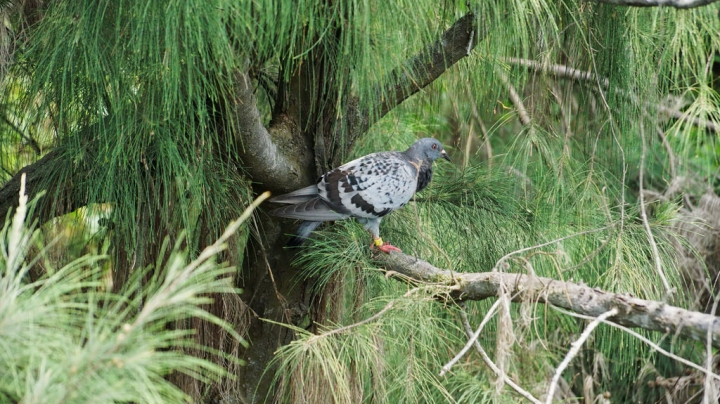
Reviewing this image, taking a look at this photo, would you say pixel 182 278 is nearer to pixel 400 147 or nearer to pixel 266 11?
pixel 266 11

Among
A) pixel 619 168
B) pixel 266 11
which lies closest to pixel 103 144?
pixel 266 11

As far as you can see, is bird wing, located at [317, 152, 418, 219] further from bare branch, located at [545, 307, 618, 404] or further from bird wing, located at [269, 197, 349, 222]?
bare branch, located at [545, 307, 618, 404]

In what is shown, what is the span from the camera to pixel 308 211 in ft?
6.64

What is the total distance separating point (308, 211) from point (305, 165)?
0.13 metres

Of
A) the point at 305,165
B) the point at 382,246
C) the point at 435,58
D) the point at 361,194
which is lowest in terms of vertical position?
the point at 382,246

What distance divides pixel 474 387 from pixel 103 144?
110 centimetres

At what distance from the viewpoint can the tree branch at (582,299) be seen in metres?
1.25

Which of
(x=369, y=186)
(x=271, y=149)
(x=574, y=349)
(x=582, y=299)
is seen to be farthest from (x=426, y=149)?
(x=574, y=349)

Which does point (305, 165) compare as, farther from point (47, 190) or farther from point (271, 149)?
point (47, 190)

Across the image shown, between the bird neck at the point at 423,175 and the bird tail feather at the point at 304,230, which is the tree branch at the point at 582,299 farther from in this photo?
the bird neck at the point at 423,175

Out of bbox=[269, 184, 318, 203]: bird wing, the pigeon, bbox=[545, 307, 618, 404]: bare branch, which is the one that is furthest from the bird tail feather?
bbox=[545, 307, 618, 404]: bare branch

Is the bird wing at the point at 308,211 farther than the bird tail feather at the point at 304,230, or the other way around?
the bird tail feather at the point at 304,230

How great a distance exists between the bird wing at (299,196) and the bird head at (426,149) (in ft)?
1.71

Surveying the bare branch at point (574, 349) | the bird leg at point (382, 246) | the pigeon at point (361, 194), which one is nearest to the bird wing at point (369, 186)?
the pigeon at point (361, 194)
